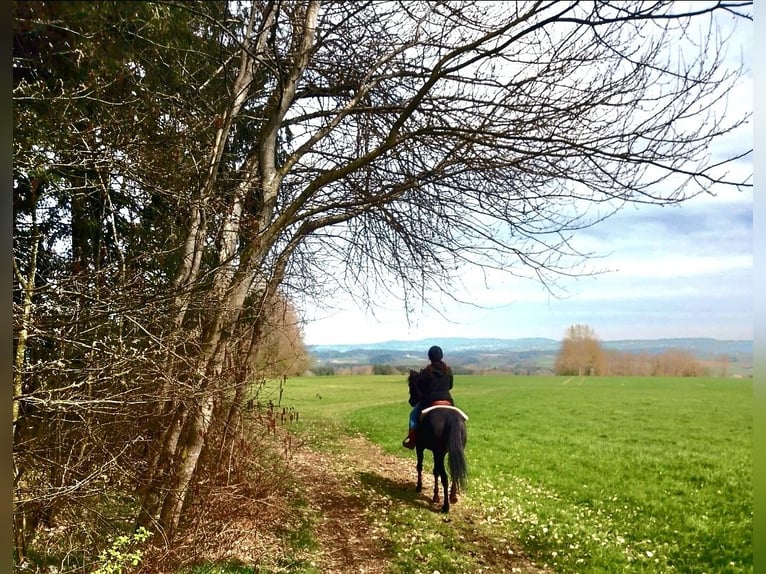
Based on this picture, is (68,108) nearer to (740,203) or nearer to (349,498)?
(349,498)

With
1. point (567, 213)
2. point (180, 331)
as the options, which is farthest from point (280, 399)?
point (567, 213)

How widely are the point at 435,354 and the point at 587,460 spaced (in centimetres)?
65

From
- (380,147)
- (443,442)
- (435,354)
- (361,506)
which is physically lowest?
(361,506)

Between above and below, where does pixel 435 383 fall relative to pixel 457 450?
above

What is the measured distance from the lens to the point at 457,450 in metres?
1.59

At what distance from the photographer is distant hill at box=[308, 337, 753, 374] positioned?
1401 millimetres

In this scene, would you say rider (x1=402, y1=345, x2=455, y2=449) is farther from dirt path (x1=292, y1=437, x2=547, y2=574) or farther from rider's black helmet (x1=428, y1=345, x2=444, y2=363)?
dirt path (x1=292, y1=437, x2=547, y2=574)

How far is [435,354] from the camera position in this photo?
1551mm

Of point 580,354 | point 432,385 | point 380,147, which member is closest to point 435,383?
point 432,385

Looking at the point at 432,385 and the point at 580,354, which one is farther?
the point at 432,385

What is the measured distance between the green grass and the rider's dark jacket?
45mm

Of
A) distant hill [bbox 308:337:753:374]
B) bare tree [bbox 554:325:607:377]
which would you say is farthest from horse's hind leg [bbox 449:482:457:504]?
bare tree [bbox 554:325:607:377]

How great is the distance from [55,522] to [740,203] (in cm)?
205

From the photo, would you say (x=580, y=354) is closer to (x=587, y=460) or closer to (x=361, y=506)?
(x=587, y=460)
